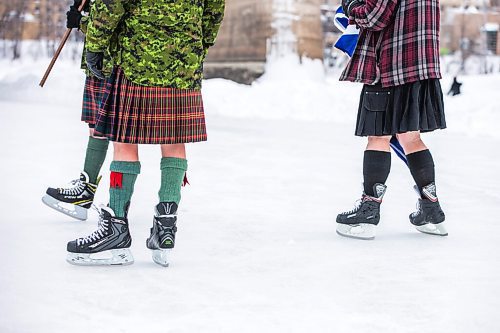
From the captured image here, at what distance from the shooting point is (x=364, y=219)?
364 centimetres

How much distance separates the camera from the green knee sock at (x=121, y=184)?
299cm

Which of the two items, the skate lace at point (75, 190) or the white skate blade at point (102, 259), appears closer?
the white skate blade at point (102, 259)

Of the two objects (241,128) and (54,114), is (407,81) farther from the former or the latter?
(54,114)

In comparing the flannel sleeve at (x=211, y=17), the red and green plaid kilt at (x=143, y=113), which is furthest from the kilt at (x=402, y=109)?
the red and green plaid kilt at (x=143, y=113)

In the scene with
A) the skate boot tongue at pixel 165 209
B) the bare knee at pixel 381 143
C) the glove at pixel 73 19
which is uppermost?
the glove at pixel 73 19

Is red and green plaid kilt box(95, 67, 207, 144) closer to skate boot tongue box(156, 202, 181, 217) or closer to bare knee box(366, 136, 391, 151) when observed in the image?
skate boot tongue box(156, 202, 181, 217)

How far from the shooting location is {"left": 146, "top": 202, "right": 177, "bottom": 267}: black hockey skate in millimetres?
2949

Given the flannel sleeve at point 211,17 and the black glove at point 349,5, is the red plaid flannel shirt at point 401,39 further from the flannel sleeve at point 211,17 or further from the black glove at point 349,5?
the flannel sleeve at point 211,17

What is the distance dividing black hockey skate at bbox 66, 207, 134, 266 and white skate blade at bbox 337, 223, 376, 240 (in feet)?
3.59

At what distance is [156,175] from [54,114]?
222 inches

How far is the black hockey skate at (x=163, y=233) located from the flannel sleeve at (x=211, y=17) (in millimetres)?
693

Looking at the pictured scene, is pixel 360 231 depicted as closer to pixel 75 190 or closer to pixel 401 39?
pixel 401 39

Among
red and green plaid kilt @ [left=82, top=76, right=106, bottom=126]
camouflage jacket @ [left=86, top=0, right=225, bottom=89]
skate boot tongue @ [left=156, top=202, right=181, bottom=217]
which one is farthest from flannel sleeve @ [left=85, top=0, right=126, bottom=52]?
red and green plaid kilt @ [left=82, top=76, right=106, bottom=126]

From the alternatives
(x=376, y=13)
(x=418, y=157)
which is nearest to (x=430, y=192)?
(x=418, y=157)
